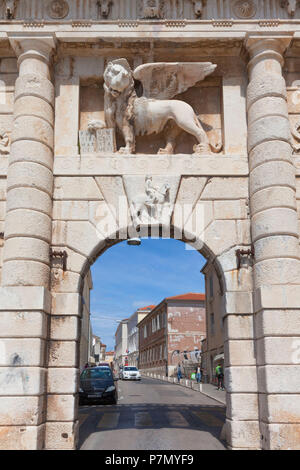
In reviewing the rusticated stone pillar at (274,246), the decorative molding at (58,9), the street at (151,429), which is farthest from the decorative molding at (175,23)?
the street at (151,429)

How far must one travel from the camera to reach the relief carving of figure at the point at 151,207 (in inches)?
357

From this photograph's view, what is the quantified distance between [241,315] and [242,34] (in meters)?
5.31

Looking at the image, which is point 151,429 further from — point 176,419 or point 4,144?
point 4,144

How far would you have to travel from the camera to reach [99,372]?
1870 centimetres

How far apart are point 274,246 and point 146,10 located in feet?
17.1

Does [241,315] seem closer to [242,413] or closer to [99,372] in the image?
[242,413]

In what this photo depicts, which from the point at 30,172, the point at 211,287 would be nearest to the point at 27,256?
the point at 30,172

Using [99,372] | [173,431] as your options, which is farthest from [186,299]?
[173,431]

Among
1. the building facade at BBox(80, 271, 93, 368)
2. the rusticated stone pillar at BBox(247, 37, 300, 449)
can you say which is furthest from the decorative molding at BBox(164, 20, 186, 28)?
the building facade at BBox(80, 271, 93, 368)

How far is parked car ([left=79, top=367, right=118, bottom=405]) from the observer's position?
1733cm

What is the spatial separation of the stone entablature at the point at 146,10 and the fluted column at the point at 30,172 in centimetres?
71

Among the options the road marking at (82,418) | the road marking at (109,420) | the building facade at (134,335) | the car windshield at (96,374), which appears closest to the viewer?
the road marking at (109,420)

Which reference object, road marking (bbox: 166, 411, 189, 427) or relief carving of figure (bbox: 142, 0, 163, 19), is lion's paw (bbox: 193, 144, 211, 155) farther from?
road marking (bbox: 166, 411, 189, 427)

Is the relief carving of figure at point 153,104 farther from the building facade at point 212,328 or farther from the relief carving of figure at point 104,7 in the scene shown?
the building facade at point 212,328
